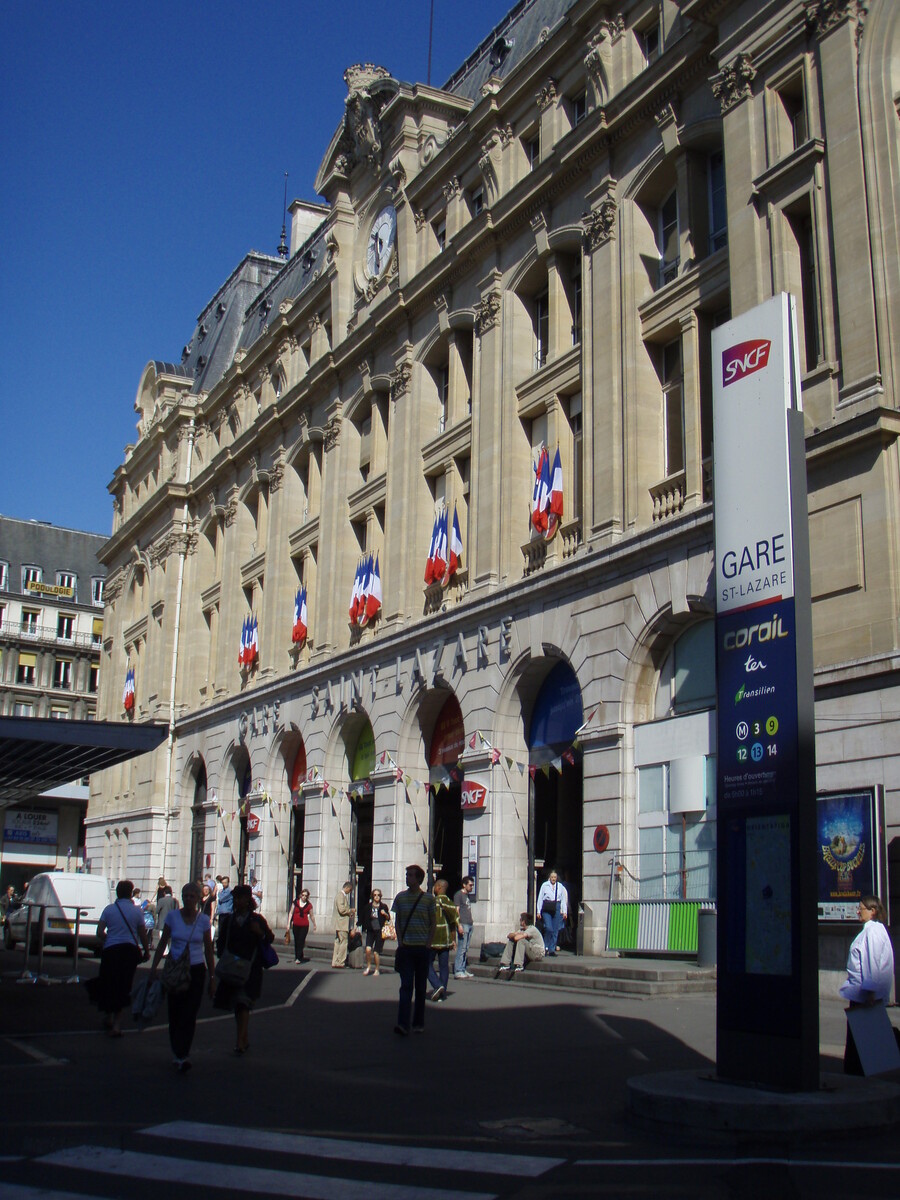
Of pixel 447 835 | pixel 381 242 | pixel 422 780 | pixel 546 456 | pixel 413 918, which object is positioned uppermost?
pixel 381 242

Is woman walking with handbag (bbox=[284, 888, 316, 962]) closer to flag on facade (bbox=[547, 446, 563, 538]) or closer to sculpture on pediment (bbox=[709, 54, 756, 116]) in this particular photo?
flag on facade (bbox=[547, 446, 563, 538])

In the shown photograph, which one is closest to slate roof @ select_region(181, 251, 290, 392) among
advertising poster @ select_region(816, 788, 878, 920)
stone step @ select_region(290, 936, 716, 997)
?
stone step @ select_region(290, 936, 716, 997)

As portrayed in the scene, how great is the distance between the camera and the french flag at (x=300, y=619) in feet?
139

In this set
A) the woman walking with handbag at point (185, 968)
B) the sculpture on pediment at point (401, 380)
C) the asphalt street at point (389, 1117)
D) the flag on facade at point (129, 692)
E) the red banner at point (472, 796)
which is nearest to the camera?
the asphalt street at point (389, 1117)

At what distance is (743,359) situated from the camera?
37.8ft

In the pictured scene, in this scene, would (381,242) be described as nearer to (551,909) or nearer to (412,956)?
(551,909)

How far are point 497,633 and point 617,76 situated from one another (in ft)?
44.2

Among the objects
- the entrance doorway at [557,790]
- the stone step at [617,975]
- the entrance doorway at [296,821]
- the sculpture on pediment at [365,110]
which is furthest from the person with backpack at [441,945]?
the sculpture on pediment at [365,110]

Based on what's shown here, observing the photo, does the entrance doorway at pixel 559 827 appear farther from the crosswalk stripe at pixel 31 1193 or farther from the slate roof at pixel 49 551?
the slate roof at pixel 49 551

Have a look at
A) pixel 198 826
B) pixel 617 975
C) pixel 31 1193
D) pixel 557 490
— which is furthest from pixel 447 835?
pixel 31 1193

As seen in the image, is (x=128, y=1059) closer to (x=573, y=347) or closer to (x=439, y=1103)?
(x=439, y=1103)

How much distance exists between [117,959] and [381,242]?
31.1m

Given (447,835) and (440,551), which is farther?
(447,835)

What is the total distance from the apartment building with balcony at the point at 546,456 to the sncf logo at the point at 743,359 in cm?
471
